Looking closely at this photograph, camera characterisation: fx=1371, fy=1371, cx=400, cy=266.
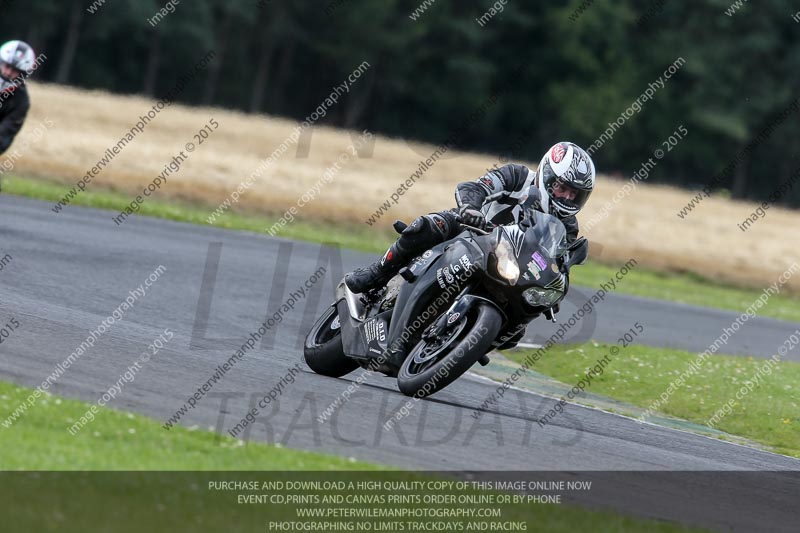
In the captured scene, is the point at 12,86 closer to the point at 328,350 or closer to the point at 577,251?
the point at 328,350

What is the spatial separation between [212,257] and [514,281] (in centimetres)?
904

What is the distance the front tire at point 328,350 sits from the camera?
1005 centimetres

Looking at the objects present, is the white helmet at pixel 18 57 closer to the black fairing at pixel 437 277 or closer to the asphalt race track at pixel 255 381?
the asphalt race track at pixel 255 381

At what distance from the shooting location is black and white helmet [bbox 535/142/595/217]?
9.31 m

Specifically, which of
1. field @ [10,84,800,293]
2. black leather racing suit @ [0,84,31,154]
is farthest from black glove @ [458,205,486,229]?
field @ [10,84,800,293]

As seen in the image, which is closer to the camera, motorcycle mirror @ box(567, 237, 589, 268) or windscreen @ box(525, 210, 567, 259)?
windscreen @ box(525, 210, 567, 259)

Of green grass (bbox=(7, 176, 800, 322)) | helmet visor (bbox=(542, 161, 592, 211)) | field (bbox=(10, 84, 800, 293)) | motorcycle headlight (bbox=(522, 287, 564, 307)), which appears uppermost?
helmet visor (bbox=(542, 161, 592, 211))

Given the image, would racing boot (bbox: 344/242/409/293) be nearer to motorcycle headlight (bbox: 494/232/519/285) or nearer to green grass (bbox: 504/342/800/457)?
motorcycle headlight (bbox: 494/232/519/285)

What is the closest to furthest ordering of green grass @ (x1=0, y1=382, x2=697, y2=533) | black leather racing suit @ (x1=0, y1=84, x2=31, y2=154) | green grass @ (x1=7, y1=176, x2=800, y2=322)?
green grass @ (x1=0, y1=382, x2=697, y2=533) < black leather racing suit @ (x1=0, y1=84, x2=31, y2=154) < green grass @ (x1=7, y1=176, x2=800, y2=322)

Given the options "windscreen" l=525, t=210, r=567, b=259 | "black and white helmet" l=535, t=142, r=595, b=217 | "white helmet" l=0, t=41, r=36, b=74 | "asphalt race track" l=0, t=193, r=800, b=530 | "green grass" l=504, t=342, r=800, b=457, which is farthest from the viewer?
"white helmet" l=0, t=41, r=36, b=74

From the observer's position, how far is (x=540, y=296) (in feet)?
29.6

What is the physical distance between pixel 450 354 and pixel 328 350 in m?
1.56

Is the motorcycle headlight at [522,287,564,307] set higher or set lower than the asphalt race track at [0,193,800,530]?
higher

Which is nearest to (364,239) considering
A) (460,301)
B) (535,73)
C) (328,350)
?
(328,350)
